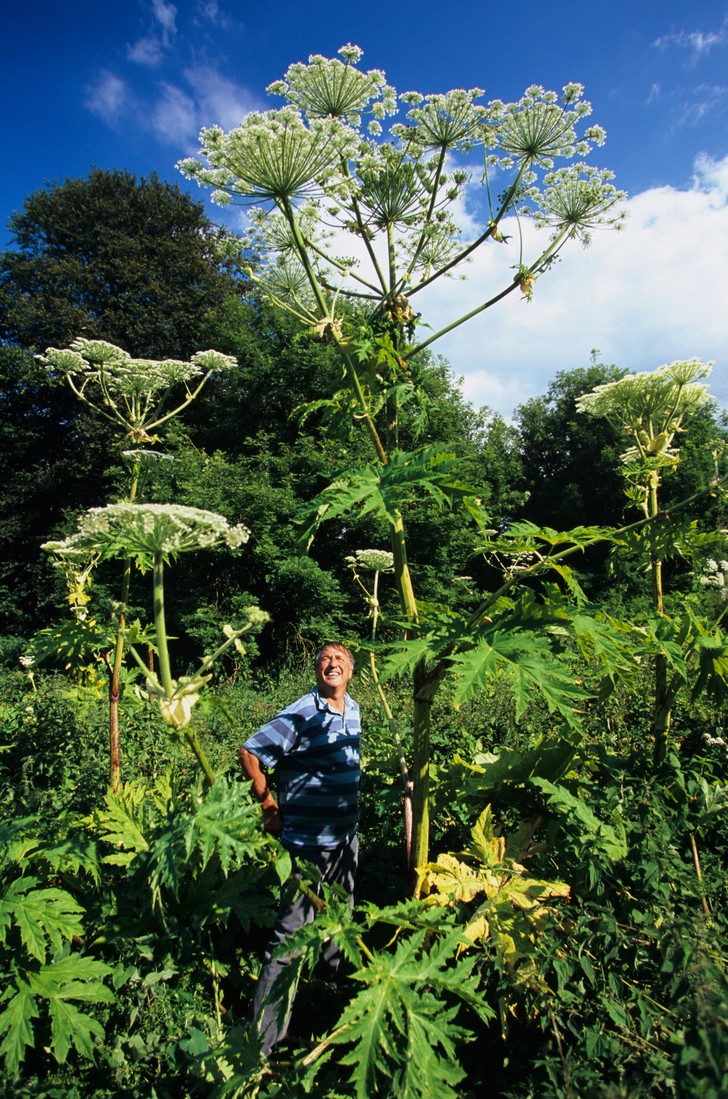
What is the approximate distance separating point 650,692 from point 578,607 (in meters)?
3.66

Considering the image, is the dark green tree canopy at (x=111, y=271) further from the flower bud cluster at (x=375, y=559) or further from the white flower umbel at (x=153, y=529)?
the white flower umbel at (x=153, y=529)

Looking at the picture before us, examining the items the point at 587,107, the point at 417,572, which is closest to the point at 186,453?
the point at 417,572

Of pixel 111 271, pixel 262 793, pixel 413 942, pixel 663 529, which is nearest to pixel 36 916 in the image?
pixel 262 793

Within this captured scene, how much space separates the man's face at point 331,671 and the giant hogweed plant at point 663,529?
5.42ft

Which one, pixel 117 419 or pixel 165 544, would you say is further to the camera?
pixel 117 419

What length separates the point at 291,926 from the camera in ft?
9.64

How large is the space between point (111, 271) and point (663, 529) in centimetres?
2186

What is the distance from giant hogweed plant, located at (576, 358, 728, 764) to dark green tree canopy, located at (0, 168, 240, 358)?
18.2 metres

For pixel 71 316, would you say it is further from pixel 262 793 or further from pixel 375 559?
pixel 262 793

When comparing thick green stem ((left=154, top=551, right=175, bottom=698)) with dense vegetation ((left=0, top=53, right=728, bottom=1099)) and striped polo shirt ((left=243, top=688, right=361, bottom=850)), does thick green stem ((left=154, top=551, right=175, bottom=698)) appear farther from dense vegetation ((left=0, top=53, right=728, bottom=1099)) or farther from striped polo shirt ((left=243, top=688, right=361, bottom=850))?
striped polo shirt ((left=243, top=688, right=361, bottom=850))

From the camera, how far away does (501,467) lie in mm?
23875

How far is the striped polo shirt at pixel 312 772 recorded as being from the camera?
10.3 ft

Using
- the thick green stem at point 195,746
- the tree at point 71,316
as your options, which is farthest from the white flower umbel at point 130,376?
the tree at point 71,316

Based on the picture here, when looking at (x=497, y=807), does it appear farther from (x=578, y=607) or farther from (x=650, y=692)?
(x=650, y=692)
